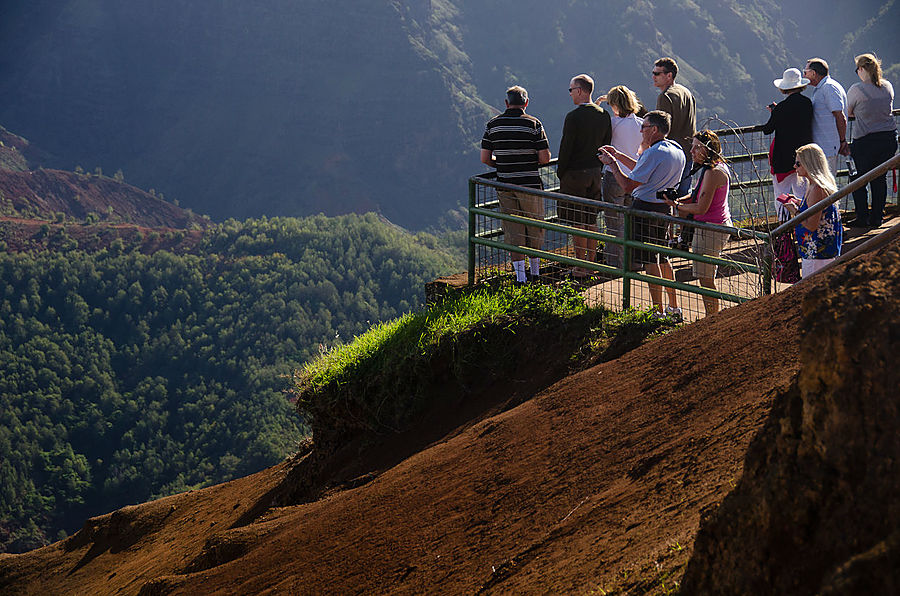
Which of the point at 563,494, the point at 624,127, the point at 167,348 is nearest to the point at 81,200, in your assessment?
the point at 167,348

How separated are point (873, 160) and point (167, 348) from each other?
246 feet

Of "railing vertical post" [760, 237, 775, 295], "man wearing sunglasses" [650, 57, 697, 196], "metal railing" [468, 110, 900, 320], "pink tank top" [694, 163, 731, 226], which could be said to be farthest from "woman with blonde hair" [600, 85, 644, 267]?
"railing vertical post" [760, 237, 775, 295]

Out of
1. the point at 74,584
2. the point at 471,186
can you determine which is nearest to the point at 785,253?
the point at 471,186

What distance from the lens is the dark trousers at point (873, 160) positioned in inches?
343

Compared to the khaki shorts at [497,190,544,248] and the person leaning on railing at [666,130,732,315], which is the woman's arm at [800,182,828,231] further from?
the khaki shorts at [497,190,544,248]

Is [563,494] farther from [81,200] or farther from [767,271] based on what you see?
[81,200]

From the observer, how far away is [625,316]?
6.48 meters

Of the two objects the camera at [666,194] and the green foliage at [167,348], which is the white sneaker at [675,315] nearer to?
the camera at [666,194]

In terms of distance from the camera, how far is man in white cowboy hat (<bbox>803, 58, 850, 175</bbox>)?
7941 mm

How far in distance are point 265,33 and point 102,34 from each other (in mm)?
33129

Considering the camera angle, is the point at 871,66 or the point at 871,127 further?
the point at 871,127

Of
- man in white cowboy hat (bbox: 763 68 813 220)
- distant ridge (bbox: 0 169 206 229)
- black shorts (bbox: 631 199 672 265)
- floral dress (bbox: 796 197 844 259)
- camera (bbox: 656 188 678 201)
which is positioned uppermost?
distant ridge (bbox: 0 169 206 229)

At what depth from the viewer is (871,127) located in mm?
8703

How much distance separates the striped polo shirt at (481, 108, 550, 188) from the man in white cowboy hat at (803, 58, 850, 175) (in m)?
2.36
